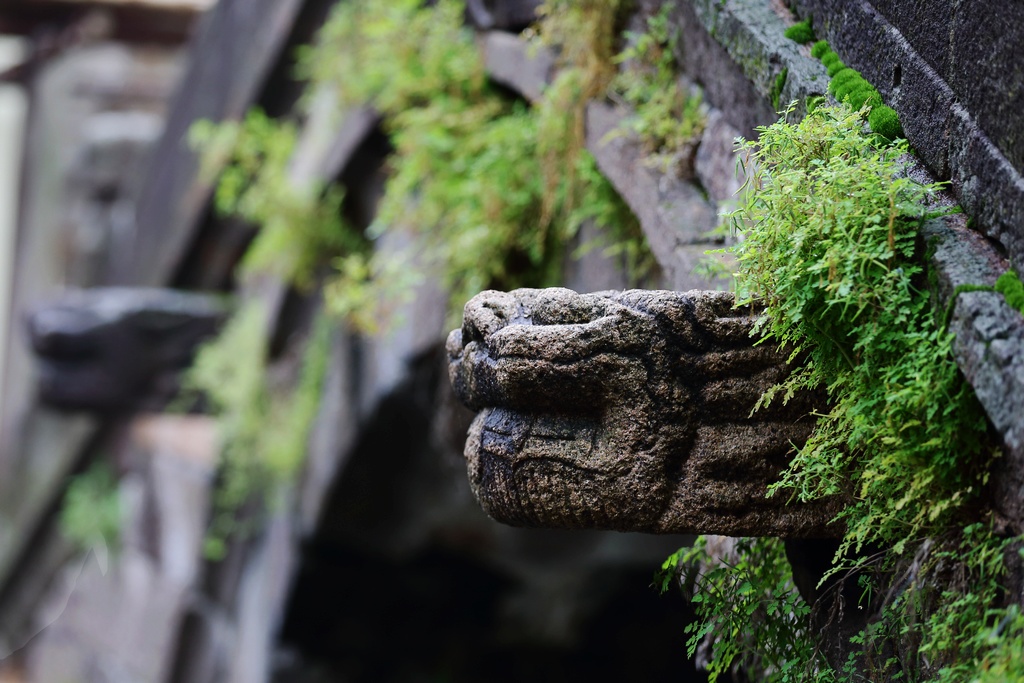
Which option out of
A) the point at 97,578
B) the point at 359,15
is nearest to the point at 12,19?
the point at 97,578

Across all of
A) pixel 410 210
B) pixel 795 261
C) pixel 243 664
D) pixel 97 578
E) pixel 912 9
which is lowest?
pixel 97 578

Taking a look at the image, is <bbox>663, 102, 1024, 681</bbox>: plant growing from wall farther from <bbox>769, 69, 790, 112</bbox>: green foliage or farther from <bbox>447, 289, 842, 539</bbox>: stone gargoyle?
<bbox>769, 69, 790, 112</bbox>: green foliage

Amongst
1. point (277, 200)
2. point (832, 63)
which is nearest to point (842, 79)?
point (832, 63)

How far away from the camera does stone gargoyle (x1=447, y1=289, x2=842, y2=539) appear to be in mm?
1423

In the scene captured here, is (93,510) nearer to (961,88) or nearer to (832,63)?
(832,63)

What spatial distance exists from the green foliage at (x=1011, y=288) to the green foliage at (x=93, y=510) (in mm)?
5360

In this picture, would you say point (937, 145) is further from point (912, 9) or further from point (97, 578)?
point (97, 578)

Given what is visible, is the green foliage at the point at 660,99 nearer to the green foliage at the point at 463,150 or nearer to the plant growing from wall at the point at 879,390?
the green foliage at the point at 463,150

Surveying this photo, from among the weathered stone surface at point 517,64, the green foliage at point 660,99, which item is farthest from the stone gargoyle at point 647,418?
the weathered stone surface at point 517,64

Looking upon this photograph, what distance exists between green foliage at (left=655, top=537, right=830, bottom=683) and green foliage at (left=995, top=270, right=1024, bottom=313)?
514 millimetres

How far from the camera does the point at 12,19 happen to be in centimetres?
656

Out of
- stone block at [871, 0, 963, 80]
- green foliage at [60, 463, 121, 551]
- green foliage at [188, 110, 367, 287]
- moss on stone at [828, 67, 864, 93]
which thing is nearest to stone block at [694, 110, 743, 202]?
moss on stone at [828, 67, 864, 93]

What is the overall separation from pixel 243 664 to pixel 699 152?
3.43 m

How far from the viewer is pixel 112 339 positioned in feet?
17.7
